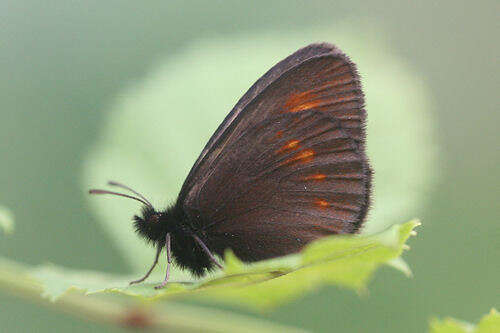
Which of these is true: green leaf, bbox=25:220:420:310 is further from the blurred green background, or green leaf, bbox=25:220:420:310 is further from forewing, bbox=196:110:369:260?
the blurred green background

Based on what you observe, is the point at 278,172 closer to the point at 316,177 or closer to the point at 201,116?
the point at 316,177

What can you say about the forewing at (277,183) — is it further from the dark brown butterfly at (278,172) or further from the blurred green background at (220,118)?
the blurred green background at (220,118)

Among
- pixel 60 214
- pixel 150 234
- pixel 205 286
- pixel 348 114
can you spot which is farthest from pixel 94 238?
pixel 205 286

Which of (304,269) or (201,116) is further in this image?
(201,116)

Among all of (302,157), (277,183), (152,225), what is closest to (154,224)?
(152,225)

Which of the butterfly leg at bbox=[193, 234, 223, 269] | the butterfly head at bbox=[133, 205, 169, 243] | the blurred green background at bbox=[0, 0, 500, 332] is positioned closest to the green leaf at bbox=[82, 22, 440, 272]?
the blurred green background at bbox=[0, 0, 500, 332]
